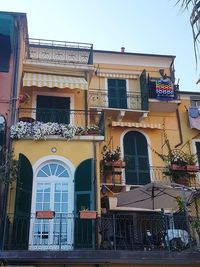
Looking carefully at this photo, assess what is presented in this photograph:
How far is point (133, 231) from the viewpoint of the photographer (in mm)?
13969

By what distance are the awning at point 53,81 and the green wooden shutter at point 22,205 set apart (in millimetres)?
3679

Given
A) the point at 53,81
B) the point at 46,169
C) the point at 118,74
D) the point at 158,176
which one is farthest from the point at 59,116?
the point at 158,176

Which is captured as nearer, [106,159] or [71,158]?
[71,158]

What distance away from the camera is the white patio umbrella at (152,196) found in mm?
12758

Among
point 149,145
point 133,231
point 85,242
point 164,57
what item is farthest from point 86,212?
point 164,57

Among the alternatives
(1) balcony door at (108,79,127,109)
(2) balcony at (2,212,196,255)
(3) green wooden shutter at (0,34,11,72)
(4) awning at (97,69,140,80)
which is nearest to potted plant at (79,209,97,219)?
(2) balcony at (2,212,196,255)

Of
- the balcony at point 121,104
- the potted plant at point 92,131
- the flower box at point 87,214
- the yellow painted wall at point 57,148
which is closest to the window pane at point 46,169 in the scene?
the yellow painted wall at point 57,148

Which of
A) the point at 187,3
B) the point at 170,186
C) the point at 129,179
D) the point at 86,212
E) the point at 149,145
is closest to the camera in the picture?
the point at 187,3

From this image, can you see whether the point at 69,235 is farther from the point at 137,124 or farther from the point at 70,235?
the point at 137,124

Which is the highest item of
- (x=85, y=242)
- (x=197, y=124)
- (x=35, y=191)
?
(x=197, y=124)

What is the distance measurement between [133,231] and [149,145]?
17.5 feet

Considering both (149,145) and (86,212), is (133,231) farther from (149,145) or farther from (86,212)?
(149,145)

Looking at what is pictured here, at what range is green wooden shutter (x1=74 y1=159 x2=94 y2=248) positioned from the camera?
1202 centimetres

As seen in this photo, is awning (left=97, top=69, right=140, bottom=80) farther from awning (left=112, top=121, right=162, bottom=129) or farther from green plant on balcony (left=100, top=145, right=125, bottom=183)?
green plant on balcony (left=100, top=145, right=125, bottom=183)
